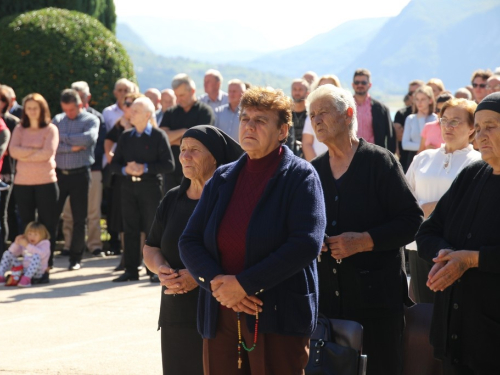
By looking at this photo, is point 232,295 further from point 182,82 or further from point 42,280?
point 182,82

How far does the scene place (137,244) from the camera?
11000mm

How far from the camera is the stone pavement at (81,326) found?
7.20 m

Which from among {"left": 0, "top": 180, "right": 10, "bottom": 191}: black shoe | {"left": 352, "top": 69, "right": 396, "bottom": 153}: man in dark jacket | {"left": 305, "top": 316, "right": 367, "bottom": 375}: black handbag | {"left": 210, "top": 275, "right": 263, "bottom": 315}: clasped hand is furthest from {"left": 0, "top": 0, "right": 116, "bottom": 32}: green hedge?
{"left": 210, "top": 275, "right": 263, "bottom": 315}: clasped hand

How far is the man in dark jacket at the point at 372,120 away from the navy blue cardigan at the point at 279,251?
23.4 ft

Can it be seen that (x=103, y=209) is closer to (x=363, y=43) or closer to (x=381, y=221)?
(x=381, y=221)

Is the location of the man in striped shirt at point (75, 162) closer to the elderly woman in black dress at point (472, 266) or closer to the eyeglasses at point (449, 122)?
the eyeglasses at point (449, 122)

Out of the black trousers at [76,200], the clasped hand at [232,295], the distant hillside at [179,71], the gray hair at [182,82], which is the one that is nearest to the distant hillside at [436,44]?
the distant hillside at [179,71]

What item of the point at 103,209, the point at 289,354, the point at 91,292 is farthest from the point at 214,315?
the point at 103,209

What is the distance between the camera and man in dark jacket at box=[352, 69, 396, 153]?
37.9 ft

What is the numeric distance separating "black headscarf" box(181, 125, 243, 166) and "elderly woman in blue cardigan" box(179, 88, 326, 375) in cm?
73

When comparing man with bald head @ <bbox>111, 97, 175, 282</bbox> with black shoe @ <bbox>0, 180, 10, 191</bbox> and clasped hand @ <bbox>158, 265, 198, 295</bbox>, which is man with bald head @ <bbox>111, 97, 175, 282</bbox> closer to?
black shoe @ <bbox>0, 180, 10, 191</bbox>

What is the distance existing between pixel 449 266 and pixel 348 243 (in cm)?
70

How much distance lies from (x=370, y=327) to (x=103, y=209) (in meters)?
9.48

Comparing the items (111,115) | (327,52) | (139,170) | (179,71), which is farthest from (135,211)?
(327,52)
